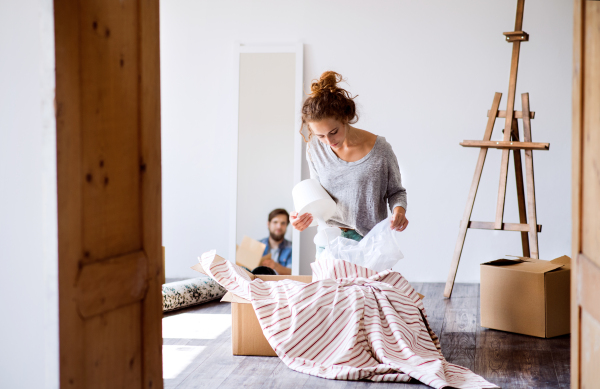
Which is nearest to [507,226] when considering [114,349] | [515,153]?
[515,153]

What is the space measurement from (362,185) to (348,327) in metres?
0.76

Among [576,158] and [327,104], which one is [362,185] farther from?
[576,158]

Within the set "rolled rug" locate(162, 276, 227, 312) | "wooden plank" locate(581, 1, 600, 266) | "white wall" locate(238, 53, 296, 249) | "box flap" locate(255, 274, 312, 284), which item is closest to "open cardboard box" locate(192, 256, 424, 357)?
"box flap" locate(255, 274, 312, 284)

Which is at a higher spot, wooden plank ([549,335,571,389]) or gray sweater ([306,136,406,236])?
gray sweater ([306,136,406,236])

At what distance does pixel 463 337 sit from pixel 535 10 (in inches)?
103

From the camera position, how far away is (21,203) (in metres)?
1.51

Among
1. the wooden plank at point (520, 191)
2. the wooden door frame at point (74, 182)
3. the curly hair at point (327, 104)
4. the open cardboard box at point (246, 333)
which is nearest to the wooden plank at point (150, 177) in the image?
the wooden door frame at point (74, 182)

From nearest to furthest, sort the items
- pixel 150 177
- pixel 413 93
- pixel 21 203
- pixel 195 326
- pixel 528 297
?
1. pixel 150 177
2. pixel 21 203
3. pixel 528 297
4. pixel 195 326
5. pixel 413 93

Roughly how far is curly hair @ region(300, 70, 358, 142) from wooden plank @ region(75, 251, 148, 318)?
1470 mm

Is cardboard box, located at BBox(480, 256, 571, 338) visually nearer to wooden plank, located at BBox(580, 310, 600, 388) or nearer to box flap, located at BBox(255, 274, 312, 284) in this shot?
box flap, located at BBox(255, 274, 312, 284)

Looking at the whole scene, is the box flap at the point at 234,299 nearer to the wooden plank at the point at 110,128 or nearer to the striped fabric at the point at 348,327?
the striped fabric at the point at 348,327

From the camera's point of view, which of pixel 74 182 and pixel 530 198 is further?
pixel 530 198

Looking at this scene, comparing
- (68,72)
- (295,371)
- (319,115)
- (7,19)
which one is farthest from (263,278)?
(68,72)

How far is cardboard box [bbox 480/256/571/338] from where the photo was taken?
2.81 metres
